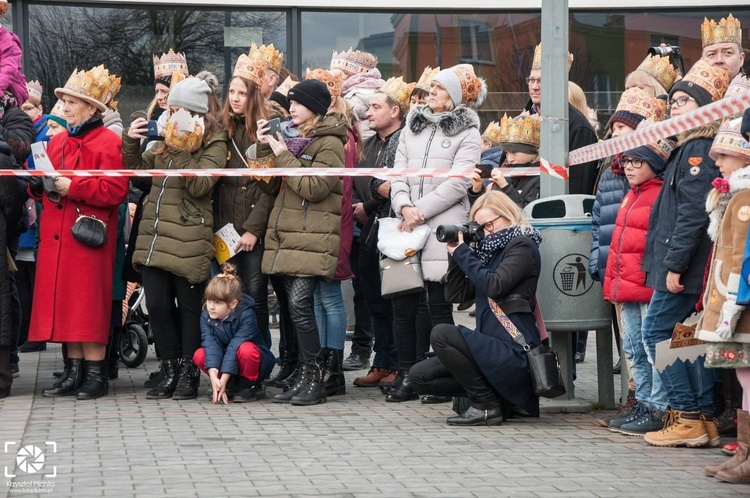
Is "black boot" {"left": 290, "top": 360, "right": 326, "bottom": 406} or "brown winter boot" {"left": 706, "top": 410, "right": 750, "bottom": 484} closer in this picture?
"brown winter boot" {"left": 706, "top": 410, "right": 750, "bottom": 484}

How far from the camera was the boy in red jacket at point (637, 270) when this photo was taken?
7.23 meters

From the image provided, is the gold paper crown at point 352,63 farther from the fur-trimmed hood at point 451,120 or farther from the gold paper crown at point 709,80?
the gold paper crown at point 709,80

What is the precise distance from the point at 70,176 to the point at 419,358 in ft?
8.90

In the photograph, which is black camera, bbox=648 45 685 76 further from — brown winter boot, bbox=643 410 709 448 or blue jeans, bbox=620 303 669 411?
brown winter boot, bbox=643 410 709 448

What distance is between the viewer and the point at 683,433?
6.81 m

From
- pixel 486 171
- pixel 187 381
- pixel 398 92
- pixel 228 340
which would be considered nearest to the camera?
pixel 486 171

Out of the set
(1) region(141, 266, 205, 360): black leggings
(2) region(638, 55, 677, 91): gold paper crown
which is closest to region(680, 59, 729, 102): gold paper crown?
(2) region(638, 55, 677, 91): gold paper crown

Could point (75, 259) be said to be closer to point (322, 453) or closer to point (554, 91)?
point (322, 453)

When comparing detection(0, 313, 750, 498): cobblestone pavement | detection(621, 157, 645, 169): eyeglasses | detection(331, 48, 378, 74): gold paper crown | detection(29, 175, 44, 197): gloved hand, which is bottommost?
detection(0, 313, 750, 498): cobblestone pavement

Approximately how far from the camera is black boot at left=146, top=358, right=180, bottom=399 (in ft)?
28.2

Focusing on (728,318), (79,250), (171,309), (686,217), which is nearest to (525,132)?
(686,217)

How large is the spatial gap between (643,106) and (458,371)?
6.64 feet

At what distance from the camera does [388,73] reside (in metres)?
15.6

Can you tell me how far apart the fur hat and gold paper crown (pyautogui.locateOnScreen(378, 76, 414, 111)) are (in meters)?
0.86
